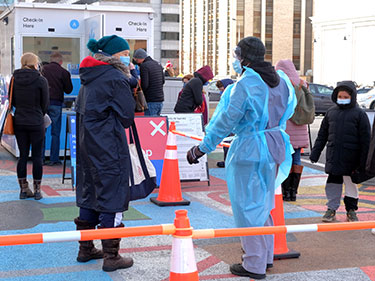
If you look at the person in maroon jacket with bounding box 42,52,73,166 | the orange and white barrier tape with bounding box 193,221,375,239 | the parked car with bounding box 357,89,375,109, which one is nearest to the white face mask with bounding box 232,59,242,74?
the orange and white barrier tape with bounding box 193,221,375,239

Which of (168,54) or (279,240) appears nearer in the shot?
(279,240)

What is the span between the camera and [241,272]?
559 cm

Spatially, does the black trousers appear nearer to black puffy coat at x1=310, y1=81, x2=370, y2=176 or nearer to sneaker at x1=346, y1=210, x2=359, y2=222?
black puffy coat at x1=310, y1=81, x2=370, y2=176

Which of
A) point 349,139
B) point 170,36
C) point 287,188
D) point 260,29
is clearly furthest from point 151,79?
point 170,36

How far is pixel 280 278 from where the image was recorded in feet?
18.4

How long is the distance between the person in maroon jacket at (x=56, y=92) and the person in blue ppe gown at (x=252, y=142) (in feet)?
22.6

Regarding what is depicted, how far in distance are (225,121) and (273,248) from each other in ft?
4.29

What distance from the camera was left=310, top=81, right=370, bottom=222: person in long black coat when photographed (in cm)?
768

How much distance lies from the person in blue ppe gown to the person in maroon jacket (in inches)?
272

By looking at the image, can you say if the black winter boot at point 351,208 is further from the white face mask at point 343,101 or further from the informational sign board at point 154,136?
the informational sign board at point 154,136

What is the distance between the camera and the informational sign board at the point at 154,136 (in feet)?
32.0

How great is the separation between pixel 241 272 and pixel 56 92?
23.7 ft

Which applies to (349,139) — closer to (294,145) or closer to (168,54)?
(294,145)

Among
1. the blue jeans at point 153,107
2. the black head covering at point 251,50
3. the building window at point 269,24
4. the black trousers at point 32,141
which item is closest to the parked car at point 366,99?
the blue jeans at point 153,107
